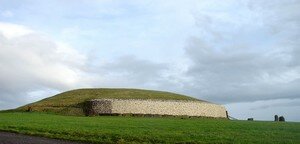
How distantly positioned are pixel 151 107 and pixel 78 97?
46.5 ft

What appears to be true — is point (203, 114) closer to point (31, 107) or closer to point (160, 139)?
point (31, 107)

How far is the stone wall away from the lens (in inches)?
2741

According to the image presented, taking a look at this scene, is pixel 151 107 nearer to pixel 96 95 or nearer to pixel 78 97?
pixel 96 95

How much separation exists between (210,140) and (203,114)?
5144 cm

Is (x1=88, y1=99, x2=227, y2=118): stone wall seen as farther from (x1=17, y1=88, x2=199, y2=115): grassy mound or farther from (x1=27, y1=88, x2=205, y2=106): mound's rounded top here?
(x1=27, y1=88, x2=205, y2=106): mound's rounded top

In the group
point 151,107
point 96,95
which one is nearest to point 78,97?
point 96,95

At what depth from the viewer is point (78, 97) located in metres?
77.7

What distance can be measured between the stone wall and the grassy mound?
118 inches

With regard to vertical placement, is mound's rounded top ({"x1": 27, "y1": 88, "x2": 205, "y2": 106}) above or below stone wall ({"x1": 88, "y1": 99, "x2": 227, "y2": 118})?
above

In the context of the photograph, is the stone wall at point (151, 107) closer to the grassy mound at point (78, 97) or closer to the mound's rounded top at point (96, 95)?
the grassy mound at point (78, 97)

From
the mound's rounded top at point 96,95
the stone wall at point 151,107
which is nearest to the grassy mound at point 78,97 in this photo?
the mound's rounded top at point 96,95

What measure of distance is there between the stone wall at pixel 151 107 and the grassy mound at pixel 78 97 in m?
3.01

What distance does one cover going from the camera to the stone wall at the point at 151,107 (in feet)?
228

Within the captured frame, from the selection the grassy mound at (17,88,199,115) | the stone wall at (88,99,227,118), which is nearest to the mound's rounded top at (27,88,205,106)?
the grassy mound at (17,88,199,115)
